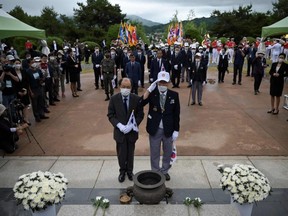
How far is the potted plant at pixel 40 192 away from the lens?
3.46 metres

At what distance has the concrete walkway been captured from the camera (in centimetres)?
410

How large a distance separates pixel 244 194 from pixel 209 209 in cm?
67

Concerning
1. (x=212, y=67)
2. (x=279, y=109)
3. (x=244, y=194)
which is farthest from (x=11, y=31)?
(x=212, y=67)

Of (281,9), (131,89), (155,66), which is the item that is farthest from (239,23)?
(131,89)

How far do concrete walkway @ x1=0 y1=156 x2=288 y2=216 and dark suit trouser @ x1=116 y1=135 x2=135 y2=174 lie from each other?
27 cm

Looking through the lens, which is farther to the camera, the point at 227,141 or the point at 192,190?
the point at 227,141

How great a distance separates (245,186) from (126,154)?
241 cm

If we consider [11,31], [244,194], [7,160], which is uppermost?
[11,31]

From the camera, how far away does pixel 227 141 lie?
7.49 metres

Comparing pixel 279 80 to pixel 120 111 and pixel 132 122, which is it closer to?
pixel 132 122

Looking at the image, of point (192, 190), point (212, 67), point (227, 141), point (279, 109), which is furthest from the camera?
point (212, 67)

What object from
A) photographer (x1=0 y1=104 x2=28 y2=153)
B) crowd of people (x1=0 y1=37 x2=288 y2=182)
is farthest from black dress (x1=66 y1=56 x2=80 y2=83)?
photographer (x1=0 y1=104 x2=28 y2=153)

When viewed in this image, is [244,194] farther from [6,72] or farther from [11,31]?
[11,31]

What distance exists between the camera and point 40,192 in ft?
11.4
